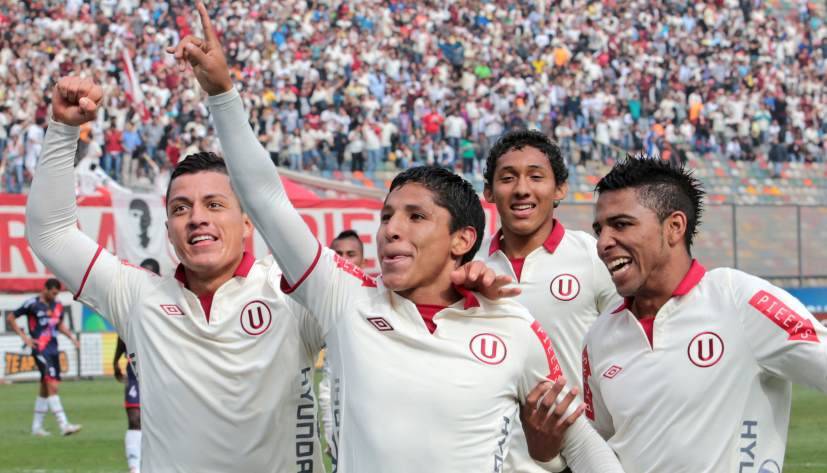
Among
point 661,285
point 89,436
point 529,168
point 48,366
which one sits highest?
point 529,168

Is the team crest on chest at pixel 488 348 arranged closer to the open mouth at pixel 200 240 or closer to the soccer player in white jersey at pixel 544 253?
the open mouth at pixel 200 240

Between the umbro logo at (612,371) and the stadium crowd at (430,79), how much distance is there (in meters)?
19.4

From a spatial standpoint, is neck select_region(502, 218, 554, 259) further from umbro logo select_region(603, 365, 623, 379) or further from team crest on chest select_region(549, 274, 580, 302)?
umbro logo select_region(603, 365, 623, 379)

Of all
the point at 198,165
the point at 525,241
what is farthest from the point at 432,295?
the point at 525,241

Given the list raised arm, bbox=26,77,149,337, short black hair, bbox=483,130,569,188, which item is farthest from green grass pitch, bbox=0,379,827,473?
raised arm, bbox=26,77,149,337

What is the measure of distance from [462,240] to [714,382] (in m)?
0.99

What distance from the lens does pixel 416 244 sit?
380cm

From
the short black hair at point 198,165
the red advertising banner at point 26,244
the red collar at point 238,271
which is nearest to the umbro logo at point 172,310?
the red collar at point 238,271

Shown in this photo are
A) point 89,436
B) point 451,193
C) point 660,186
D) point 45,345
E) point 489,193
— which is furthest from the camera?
point 45,345

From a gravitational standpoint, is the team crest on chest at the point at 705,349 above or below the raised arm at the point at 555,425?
above

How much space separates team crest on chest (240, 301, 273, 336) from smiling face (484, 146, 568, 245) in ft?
5.92

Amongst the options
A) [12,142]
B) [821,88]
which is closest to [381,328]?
[12,142]

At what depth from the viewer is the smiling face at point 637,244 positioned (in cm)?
419

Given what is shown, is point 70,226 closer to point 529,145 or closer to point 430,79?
point 529,145
